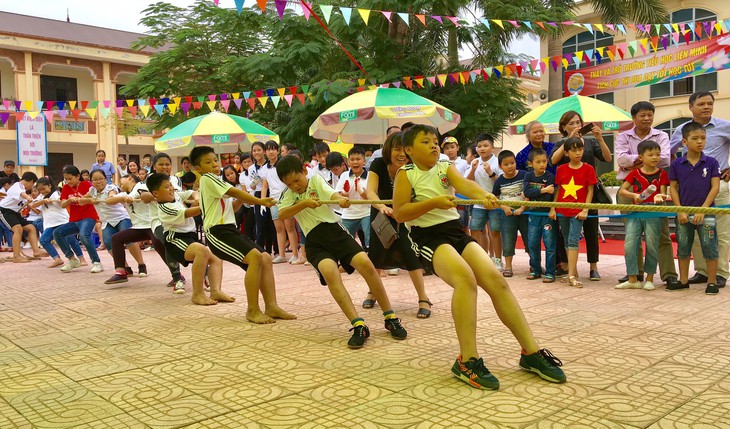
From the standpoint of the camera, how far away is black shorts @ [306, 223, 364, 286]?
4.86 metres

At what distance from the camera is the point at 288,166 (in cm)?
505

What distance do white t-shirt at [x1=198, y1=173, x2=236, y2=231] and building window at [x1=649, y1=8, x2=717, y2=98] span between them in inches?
869

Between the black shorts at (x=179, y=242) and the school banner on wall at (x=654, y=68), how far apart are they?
1939cm

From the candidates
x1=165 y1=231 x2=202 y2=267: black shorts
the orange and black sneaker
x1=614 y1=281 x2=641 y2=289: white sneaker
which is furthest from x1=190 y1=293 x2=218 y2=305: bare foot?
x1=614 y1=281 x2=641 y2=289: white sneaker

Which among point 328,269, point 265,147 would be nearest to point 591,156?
point 328,269

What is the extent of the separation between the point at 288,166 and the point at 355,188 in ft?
9.49

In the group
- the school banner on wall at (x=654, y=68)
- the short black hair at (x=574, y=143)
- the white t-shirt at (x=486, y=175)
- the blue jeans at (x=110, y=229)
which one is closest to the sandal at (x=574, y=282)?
the short black hair at (x=574, y=143)

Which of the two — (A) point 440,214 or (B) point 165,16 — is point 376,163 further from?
(B) point 165,16

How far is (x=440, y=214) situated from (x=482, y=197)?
12.5 inches

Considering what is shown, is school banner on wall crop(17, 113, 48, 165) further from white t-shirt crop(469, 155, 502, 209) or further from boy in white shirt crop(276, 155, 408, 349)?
boy in white shirt crop(276, 155, 408, 349)

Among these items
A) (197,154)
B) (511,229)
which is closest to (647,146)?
(511,229)

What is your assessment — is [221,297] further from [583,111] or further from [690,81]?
[690,81]

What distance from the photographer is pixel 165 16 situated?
67.7 feet

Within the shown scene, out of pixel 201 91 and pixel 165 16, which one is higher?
pixel 165 16
